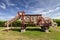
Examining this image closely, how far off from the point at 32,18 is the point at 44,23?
250 centimetres

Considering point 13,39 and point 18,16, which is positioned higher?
point 18,16

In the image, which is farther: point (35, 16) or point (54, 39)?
point (35, 16)

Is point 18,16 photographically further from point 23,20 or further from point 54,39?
point 54,39

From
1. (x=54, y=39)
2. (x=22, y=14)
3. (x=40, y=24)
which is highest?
(x=22, y=14)

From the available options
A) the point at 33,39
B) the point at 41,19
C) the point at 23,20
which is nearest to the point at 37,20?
the point at 41,19

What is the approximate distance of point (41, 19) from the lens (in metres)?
26.8

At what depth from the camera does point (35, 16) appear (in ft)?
90.1

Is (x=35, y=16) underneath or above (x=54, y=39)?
above

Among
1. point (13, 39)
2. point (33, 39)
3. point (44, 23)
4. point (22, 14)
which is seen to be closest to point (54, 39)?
point (33, 39)

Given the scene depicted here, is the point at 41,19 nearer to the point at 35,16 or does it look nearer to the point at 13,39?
the point at 35,16

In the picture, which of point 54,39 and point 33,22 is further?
point 33,22

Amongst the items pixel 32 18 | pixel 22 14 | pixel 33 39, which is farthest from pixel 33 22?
pixel 33 39

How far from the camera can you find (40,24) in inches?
Answer: 1043

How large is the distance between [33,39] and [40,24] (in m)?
8.40
